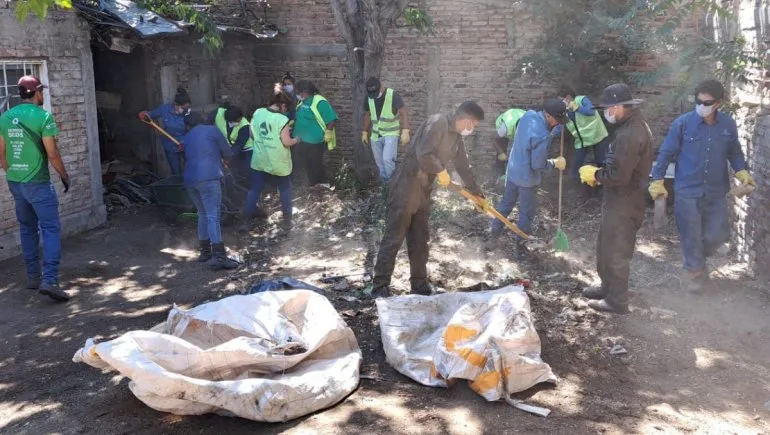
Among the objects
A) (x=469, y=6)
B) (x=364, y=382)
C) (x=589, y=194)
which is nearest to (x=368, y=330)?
(x=364, y=382)

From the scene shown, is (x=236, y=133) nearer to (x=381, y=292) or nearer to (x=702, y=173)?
(x=381, y=292)

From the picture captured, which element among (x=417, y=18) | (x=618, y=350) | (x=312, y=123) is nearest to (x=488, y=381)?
(x=618, y=350)

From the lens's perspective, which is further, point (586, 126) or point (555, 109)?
point (586, 126)

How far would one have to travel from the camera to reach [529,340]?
460cm

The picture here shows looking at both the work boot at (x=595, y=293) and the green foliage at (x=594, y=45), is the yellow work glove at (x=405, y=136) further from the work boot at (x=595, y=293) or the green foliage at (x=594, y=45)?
the work boot at (x=595, y=293)

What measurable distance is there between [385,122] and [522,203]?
278 centimetres

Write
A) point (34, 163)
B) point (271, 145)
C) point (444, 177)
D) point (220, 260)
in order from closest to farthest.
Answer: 1. point (444, 177)
2. point (34, 163)
3. point (220, 260)
4. point (271, 145)

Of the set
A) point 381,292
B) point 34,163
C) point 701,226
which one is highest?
point 34,163

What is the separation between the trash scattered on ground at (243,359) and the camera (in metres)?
3.95

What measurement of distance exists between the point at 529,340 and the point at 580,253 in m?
3.67

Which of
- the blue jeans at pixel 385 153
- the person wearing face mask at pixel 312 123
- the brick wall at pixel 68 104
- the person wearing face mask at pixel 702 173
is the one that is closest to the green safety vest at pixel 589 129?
the blue jeans at pixel 385 153

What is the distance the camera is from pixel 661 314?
6.06m

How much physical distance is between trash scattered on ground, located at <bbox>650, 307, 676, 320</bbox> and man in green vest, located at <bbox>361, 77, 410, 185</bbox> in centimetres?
457

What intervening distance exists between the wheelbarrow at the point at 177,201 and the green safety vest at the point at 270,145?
3.01ft
